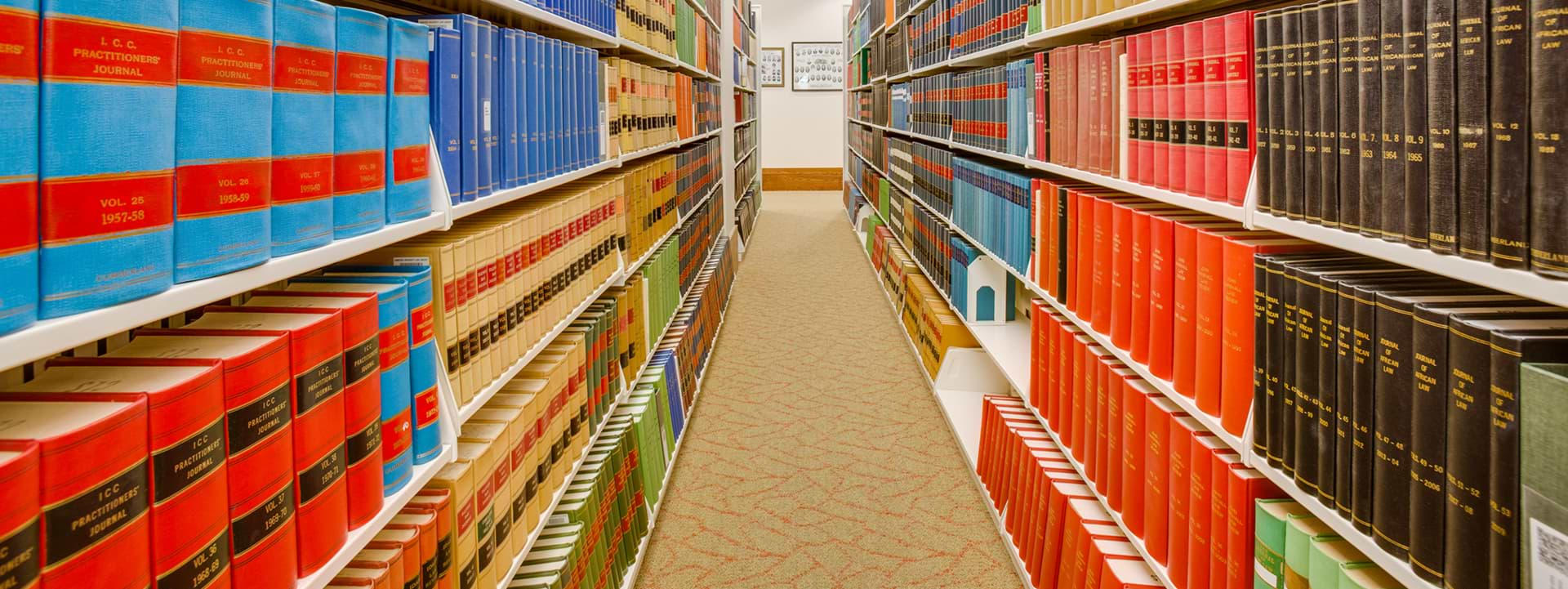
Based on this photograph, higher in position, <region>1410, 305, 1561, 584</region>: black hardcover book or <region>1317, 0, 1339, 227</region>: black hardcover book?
<region>1317, 0, 1339, 227</region>: black hardcover book

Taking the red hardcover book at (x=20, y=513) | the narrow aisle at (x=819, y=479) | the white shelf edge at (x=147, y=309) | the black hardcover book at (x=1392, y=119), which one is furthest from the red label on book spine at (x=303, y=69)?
the narrow aisle at (x=819, y=479)

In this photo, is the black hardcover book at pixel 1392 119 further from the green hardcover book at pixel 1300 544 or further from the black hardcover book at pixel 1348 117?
the green hardcover book at pixel 1300 544

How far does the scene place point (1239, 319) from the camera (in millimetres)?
1354

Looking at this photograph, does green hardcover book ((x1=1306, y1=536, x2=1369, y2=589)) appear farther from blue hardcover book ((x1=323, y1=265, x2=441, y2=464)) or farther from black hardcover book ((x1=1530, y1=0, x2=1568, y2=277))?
blue hardcover book ((x1=323, y1=265, x2=441, y2=464))

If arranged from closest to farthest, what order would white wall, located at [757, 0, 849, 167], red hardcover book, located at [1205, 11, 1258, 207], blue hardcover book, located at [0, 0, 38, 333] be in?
blue hardcover book, located at [0, 0, 38, 333], red hardcover book, located at [1205, 11, 1258, 207], white wall, located at [757, 0, 849, 167]

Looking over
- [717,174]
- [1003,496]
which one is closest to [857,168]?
[717,174]

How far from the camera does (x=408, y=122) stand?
1210mm

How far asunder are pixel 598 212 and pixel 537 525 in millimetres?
810

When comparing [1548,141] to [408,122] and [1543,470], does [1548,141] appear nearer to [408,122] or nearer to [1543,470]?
[1543,470]

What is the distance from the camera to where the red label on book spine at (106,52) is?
0.64 m

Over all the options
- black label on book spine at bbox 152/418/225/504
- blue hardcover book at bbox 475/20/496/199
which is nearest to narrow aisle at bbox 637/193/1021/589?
blue hardcover book at bbox 475/20/496/199

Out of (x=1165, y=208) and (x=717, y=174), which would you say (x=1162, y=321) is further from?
(x=717, y=174)

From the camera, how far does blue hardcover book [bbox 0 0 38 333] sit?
2.00 ft

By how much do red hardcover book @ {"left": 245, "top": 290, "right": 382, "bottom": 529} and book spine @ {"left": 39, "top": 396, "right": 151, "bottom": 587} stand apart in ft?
1.01
